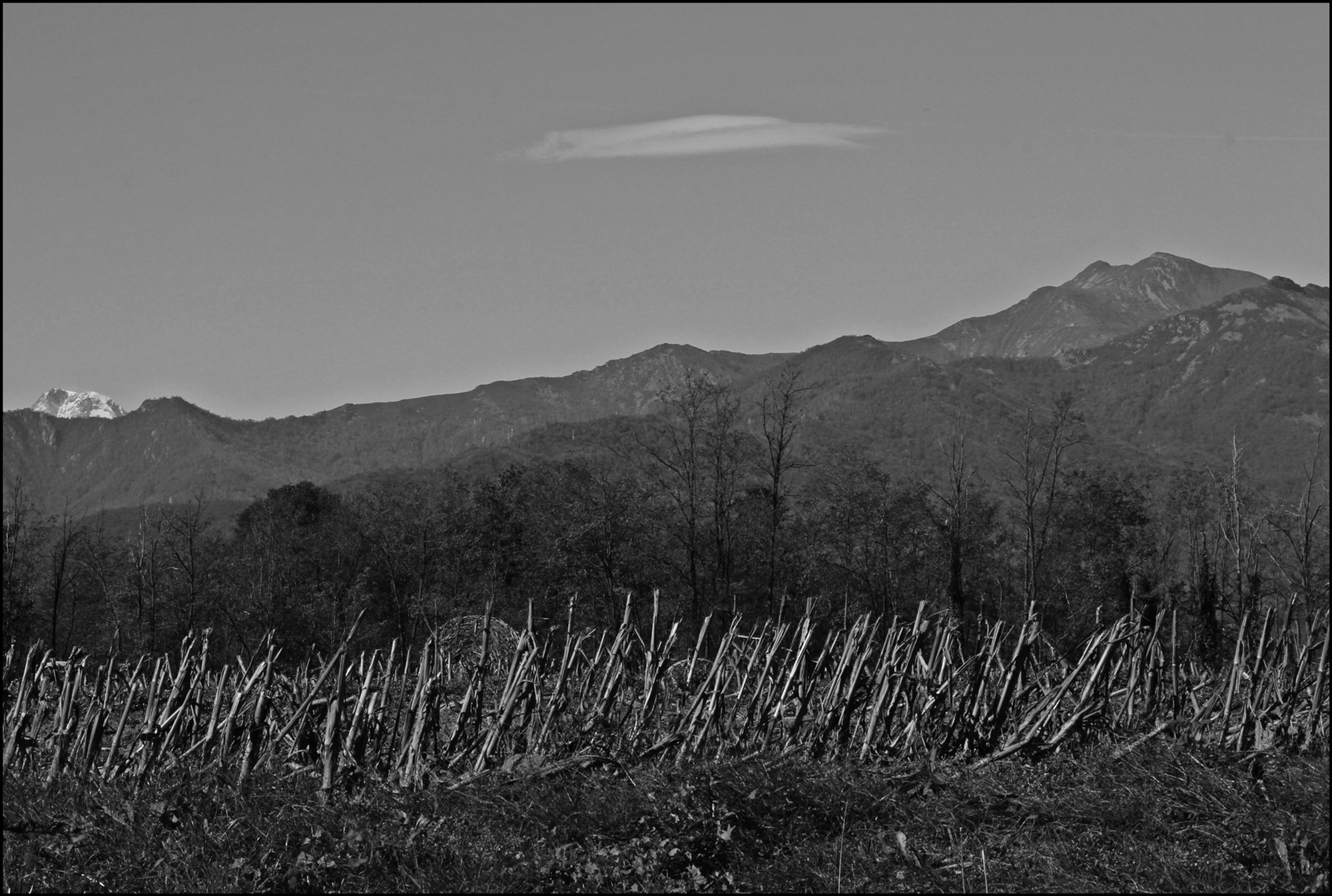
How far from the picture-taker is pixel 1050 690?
7379mm

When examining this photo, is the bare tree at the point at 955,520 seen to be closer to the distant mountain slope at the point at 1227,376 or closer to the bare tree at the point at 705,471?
the bare tree at the point at 705,471

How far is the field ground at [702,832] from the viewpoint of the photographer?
5.36 meters

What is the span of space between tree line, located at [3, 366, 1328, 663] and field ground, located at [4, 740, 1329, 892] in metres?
22.1

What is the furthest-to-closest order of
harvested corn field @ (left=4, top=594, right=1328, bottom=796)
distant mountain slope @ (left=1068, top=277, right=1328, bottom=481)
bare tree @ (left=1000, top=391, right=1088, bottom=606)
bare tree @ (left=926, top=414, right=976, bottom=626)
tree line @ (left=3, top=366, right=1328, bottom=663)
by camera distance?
distant mountain slope @ (left=1068, top=277, right=1328, bottom=481) < bare tree @ (left=1000, top=391, right=1088, bottom=606) < tree line @ (left=3, top=366, right=1328, bottom=663) < bare tree @ (left=926, top=414, right=976, bottom=626) < harvested corn field @ (left=4, top=594, right=1328, bottom=796)

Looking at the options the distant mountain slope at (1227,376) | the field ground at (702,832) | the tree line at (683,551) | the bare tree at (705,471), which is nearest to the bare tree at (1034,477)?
the tree line at (683,551)

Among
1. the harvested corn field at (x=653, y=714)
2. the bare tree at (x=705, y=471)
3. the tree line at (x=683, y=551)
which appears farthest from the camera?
the tree line at (x=683, y=551)

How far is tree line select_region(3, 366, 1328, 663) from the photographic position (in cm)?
3288

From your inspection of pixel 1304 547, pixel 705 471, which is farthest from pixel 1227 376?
pixel 1304 547

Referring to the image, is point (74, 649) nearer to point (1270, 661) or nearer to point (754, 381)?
point (1270, 661)

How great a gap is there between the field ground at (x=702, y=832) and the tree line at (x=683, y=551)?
22.1 metres

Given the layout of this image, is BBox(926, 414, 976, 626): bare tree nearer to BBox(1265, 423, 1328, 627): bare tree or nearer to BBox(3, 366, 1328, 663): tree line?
BBox(3, 366, 1328, 663): tree line

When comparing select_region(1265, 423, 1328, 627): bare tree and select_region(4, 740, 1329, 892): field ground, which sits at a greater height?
select_region(4, 740, 1329, 892): field ground

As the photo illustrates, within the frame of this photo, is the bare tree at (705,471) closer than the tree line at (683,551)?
Yes

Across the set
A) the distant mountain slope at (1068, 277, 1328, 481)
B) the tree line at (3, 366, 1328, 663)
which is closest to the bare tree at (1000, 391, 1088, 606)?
the tree line at (3, 366, 1328, 663)
